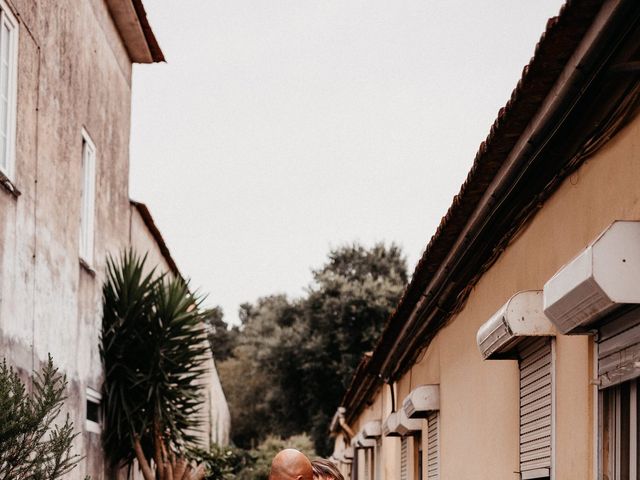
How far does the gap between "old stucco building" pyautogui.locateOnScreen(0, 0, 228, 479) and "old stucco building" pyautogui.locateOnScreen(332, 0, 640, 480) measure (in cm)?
371

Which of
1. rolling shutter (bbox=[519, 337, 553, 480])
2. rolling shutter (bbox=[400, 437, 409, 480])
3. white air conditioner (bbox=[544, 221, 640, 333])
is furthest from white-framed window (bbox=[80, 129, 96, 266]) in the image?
white air conditioner (bbox=[544, 221, 640, 333])

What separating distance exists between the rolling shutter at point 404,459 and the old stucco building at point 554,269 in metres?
3.94

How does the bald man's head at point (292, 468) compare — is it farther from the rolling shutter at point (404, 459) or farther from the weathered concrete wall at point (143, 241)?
the weathered concrete wall at point (143, 241)

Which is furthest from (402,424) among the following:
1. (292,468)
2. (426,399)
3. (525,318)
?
(292,468)

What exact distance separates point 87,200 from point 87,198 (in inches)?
1.2

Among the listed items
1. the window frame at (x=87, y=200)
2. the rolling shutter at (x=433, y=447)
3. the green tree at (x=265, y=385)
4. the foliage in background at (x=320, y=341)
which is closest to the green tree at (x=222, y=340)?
the green tree at (x=265, y=385)

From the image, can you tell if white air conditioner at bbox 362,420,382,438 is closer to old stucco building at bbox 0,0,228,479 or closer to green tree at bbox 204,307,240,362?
old stucco building at bbox 0,0,228,479

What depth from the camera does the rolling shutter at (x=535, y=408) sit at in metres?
5.83

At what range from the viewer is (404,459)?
45.6 feet

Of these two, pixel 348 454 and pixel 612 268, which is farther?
pixel 348 454

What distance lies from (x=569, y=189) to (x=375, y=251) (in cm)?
4373

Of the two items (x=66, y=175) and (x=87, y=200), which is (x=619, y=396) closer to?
(x=66, y=175)

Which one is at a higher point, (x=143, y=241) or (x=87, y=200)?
(x=143, y=241)

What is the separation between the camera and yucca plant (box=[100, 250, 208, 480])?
1527cm
